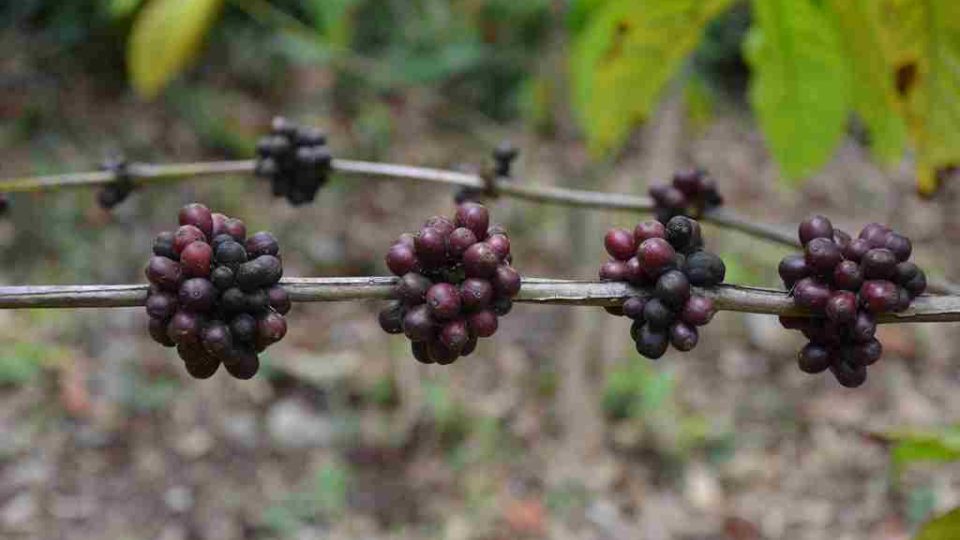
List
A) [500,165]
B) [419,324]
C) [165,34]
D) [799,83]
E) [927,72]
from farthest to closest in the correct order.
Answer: [165,34]
[500,165]
[799,83]
[927,72]
[419,324]

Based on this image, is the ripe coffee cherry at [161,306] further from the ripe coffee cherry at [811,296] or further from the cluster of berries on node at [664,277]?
the ripe coffee cherry at [811,296]

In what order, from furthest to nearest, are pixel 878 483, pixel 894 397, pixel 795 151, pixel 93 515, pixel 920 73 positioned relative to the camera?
pixel 894 397
pixel 878 483
pixel 93 515
pixel 795 151
pixel 920 73

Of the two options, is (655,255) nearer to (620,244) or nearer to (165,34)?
(620,244)

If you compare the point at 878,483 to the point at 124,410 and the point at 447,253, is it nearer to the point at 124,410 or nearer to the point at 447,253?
the point at 124,410

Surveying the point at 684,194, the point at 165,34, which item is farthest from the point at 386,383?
the point at 684,194

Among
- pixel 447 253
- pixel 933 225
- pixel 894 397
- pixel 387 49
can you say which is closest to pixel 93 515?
pixel 447 253
